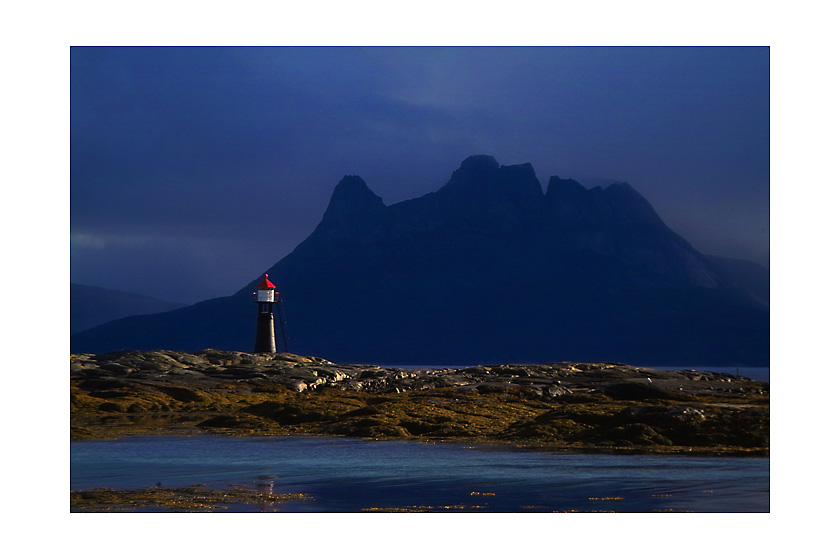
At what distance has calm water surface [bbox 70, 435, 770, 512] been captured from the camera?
15906mm

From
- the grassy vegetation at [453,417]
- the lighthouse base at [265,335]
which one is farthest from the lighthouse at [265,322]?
the grassy vegetation at [453,417]

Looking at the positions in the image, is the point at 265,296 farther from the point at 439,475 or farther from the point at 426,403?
the point at 439,475

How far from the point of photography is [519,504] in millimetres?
15695

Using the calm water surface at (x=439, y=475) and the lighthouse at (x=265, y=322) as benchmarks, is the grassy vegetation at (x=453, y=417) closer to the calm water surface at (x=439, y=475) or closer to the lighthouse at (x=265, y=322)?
the calm water surface at (x=439, y=475)

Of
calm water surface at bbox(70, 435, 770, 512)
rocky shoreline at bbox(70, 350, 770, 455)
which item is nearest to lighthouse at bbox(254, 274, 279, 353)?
rocky shoreline at bbox(70, 350, 770, 455)

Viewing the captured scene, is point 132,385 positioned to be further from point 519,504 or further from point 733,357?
point 733,357

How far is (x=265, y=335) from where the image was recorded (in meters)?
74.8

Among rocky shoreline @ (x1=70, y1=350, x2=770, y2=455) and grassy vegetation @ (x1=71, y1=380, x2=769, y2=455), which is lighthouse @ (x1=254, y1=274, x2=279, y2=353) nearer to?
rocky shoreline @ (x1=70, y1=350, x2=770, y2=455)

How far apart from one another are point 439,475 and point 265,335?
57.3 m

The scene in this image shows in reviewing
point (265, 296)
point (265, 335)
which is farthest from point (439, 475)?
point (265, 296)

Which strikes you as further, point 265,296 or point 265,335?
point 265,296
